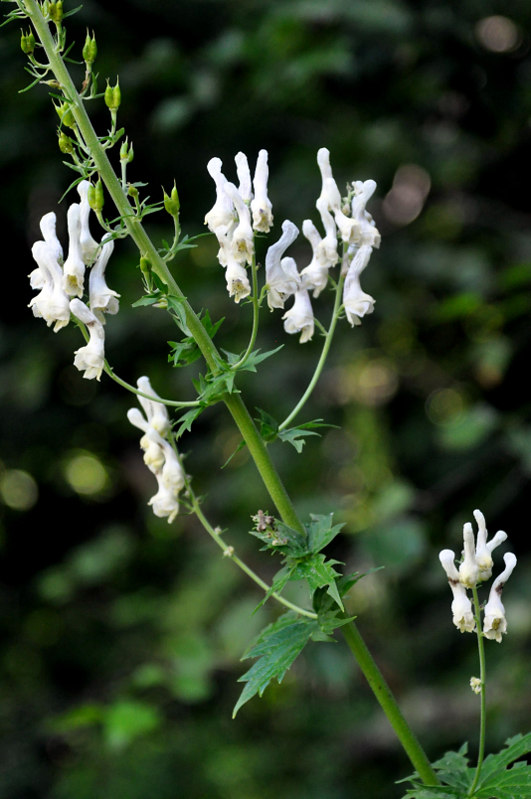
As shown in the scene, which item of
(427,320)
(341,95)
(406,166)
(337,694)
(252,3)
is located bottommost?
(337,694)

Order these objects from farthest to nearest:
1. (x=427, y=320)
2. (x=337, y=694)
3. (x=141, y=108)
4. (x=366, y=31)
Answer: (x=337, y=694) < (x=427, y=320) < (x=141, y=108) < (x=366, y=31)

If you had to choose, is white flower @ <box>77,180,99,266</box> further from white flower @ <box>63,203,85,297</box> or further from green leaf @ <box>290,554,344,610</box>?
green leaf @ <box>290,554,344,610</box>

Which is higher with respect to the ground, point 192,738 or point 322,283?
point 322,283

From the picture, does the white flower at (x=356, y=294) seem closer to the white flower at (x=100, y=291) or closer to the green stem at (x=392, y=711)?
the white flower at (x=100, y=291)

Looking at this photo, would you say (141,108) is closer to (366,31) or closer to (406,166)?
(366,31)

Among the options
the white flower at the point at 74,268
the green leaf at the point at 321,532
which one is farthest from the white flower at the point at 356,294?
the white flower at the point at 74,268

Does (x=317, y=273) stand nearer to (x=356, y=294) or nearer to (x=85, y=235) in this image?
(x=356, y=294)

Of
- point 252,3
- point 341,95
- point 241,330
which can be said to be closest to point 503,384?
point 241,330
